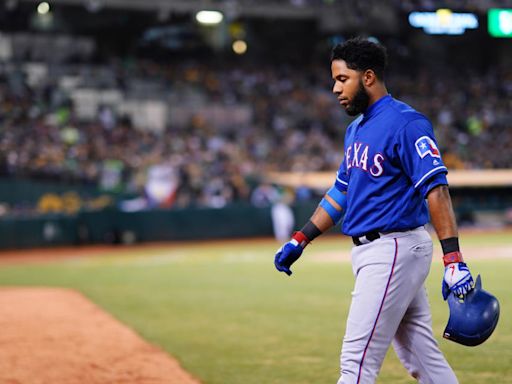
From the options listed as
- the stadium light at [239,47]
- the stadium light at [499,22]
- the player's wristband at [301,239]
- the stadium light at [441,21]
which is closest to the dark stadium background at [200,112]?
the stadium light at [239,47]

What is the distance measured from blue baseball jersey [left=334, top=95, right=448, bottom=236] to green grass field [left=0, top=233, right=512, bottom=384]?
7.43 feet

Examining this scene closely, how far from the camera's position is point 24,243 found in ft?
60.9

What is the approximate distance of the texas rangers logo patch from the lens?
347 centimetres

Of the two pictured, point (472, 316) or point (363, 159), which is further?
point (363, 159)

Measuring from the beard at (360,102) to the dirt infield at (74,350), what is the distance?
9.03 ft

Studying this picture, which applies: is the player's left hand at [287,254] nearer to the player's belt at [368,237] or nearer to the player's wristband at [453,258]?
the player's belt at [368,237]

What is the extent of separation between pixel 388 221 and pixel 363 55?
0.78 metres

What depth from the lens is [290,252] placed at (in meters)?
4.00

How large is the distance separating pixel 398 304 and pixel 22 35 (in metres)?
26.1

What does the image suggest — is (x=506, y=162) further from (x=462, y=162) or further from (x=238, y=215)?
(x=238, y=215)

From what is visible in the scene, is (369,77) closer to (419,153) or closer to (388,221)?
(419,153)

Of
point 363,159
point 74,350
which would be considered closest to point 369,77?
point 363,159

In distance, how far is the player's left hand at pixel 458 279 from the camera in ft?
11.0

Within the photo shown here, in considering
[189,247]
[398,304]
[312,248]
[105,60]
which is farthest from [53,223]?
[398,304]
